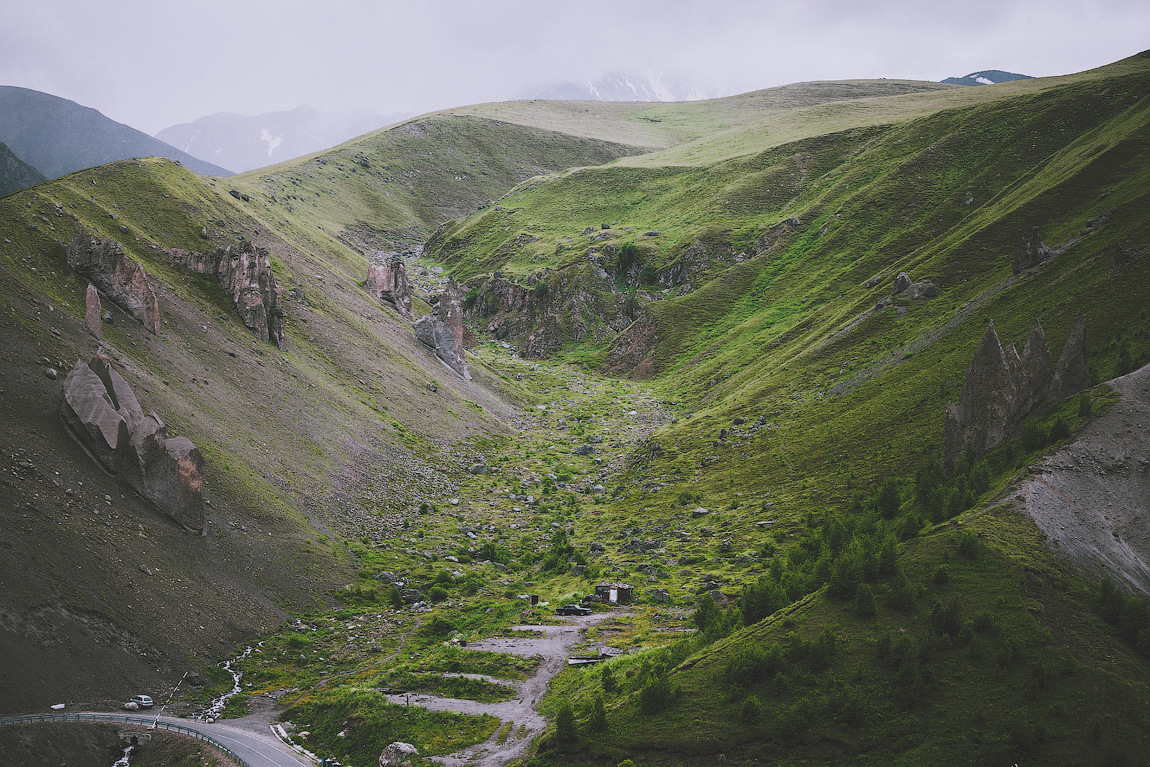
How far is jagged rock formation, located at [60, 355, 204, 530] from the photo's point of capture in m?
36.6

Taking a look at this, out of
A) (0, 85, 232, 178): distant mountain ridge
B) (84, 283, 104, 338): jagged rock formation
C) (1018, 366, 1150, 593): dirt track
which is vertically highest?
(0, 85, 232, 178): distant mountain ridge

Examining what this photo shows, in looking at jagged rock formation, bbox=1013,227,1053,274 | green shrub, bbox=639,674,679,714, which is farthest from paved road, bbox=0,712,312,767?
jagged rock formation, bbox=1013,227,1053,274

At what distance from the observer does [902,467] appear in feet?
149

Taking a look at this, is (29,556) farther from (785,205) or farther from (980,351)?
(785,205)

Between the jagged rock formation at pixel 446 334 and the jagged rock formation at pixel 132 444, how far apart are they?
54.8m

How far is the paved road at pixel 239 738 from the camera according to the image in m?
26.8

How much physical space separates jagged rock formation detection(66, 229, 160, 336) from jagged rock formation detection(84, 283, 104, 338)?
3.11m

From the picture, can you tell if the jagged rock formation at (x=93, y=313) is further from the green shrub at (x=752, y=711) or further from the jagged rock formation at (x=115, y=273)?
the green shrub at (x=752, y=711)

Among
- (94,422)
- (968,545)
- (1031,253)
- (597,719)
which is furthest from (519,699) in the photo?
(1031,253)

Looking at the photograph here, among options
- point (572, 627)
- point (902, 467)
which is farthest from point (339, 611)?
point (902, 467)

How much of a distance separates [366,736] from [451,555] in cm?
2282

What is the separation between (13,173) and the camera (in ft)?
252

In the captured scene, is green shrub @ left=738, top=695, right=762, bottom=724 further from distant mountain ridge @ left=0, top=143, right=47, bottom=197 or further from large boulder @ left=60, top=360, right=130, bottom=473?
distant mountain ridge @ left=0, top=143, right=47, bottom=197

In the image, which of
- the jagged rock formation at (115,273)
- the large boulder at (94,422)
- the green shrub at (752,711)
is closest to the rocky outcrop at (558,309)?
the jagged rock formation at (115,273)
